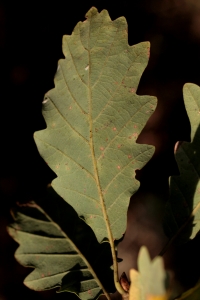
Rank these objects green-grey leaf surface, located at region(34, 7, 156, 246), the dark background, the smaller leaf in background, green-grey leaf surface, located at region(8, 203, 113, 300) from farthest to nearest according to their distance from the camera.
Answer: the dark background
green-grey leaf surface, located at region(8, 203, 113, 300)
green-grey leaf surface, located at region(34, 7, 156, 246)
the smaller leaf in background

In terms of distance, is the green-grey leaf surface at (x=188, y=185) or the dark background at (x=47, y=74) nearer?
the green-grey leaf surface at (x=188, y=185)

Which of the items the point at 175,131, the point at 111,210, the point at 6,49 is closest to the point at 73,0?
the point at 6,49

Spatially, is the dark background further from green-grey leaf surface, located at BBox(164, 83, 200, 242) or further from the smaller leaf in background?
the smaller leaf in background

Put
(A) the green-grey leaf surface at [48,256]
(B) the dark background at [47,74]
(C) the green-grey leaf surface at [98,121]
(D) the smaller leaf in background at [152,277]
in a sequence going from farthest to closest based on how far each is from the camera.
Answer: (B) the dark background at [47,74] → (A) the green-grey leaf surface at [48,256] → (C) the green-grey leaf surface at [98,121] → (D) the smaller leaf in background at [152,277]

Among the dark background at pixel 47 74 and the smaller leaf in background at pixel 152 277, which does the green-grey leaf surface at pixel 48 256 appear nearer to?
the smaller leaf in background at pixel 152 277

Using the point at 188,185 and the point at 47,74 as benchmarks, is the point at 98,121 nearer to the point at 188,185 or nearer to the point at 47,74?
the point at 188,185

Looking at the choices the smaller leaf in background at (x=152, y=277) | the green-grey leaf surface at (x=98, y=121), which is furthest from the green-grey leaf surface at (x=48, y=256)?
the smaller leaf in background at (x=152, y=277)

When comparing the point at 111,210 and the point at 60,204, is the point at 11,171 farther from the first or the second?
the point at 111,210

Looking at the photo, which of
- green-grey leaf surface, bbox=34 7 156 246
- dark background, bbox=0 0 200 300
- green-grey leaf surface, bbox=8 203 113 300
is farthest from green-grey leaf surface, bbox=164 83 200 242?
dark background, bbox=0 0 200 300
